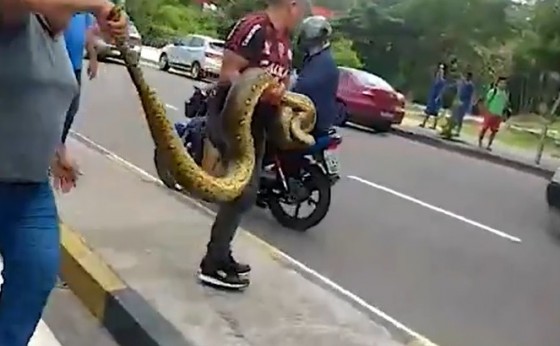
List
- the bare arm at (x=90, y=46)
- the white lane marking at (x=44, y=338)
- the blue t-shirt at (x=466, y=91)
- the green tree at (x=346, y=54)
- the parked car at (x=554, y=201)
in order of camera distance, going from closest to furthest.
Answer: the white lane marking at (x=44, y=338)
the bare arm at (x=90, y=46)
the parked car at (x=554, y=201)
the blue t-shirt at (x=466, y=91)
the green tree at (x=346, y=54)

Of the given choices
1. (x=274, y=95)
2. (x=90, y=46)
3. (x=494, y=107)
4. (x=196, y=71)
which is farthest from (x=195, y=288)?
(x=196, y=71)

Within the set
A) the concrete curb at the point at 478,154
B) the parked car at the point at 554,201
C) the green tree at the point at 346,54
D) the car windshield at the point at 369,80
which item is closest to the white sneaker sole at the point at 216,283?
the parked car at the point at 554,201

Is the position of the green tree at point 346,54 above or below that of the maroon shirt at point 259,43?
below

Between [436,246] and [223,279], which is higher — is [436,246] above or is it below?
below

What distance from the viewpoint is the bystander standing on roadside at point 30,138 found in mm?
2672

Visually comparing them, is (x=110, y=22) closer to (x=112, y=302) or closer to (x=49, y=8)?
(x=49, y=8)

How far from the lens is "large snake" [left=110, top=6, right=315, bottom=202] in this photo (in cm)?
310

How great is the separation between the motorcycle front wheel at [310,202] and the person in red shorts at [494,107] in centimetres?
1086

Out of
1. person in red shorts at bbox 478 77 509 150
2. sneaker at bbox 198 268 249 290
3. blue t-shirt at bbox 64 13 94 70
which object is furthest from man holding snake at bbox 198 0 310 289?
person in red shorts at bbox 478 77 509 150

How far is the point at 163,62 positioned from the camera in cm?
3362

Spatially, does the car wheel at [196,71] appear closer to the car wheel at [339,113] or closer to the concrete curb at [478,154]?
the concrete curb at [478,154]

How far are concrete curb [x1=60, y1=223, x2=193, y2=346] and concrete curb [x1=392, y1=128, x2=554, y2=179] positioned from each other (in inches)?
479

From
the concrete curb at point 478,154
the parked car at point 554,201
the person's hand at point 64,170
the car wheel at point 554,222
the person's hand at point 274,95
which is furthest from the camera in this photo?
the concrete curb at point 478,154

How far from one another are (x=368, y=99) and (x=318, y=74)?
12.1 m
